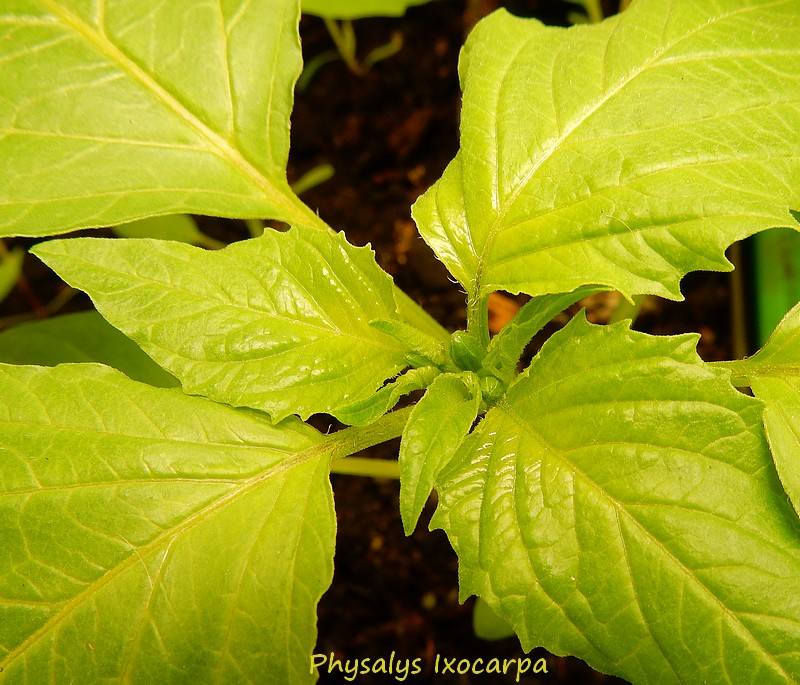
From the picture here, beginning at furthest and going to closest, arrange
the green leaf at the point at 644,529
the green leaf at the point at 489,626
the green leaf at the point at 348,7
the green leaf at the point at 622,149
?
the green leaf at the point at 348,7
the green leaf at the point at 489,626
the green leaf at the point at 622,149
the green leaf at the point at 644,529

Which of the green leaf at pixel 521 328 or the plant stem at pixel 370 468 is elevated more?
the green leaf at pixel 521 328

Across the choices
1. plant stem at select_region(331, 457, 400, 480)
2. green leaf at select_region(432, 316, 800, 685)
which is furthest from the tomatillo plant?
plant stem at select_region(331, 457, 400, 480)

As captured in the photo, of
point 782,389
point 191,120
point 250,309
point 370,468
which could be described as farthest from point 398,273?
point 782,389

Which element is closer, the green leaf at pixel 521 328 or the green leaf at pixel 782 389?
the green leaf at pixel 782 389

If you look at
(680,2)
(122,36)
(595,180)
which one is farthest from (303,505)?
(680,2)

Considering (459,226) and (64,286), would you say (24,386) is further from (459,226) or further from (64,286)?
(64,286)

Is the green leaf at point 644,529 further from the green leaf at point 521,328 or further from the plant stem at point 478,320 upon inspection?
the plant stem at point 478,320

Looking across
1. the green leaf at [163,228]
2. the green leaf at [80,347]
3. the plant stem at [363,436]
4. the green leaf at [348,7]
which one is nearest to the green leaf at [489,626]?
the plant stem at [363,436]
